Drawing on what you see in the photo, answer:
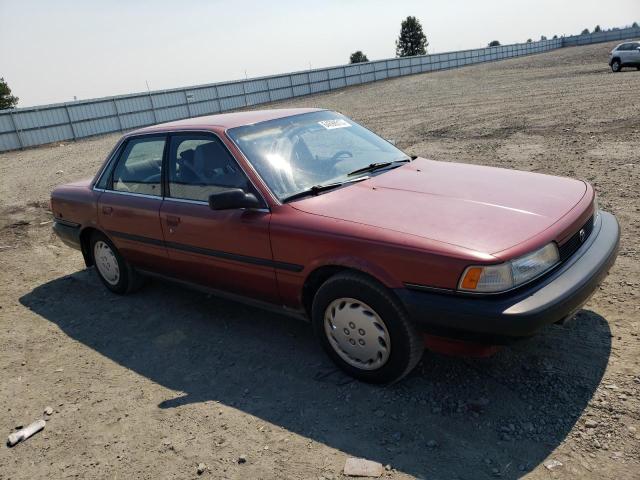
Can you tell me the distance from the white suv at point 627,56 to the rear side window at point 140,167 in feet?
81.7

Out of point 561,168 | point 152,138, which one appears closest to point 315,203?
point 152,138

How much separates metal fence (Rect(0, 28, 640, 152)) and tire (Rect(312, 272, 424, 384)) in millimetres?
24339

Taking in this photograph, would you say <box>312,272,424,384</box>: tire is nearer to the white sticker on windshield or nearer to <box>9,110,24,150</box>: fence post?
the white sticker on windshield

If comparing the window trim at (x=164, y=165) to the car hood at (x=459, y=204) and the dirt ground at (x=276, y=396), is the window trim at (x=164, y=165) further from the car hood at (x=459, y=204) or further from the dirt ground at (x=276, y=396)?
the dirt ground at (x=276, y=396)

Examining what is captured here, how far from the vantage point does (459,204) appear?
3035mm

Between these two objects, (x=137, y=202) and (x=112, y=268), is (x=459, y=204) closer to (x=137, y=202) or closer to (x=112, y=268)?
(x=137, y=202)

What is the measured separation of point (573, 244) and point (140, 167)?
11.4ft

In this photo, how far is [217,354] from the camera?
12.4 feet

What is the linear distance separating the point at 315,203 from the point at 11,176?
14.2 metres

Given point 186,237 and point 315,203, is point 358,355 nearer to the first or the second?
point 315,203

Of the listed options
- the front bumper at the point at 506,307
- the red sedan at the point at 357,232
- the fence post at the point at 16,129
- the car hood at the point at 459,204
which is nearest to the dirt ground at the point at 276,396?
the red sedan at the point at 357,232

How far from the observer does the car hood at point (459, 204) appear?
271 cm

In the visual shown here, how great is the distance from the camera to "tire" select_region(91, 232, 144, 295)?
487 cm

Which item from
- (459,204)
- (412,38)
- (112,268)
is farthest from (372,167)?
(412,38)
